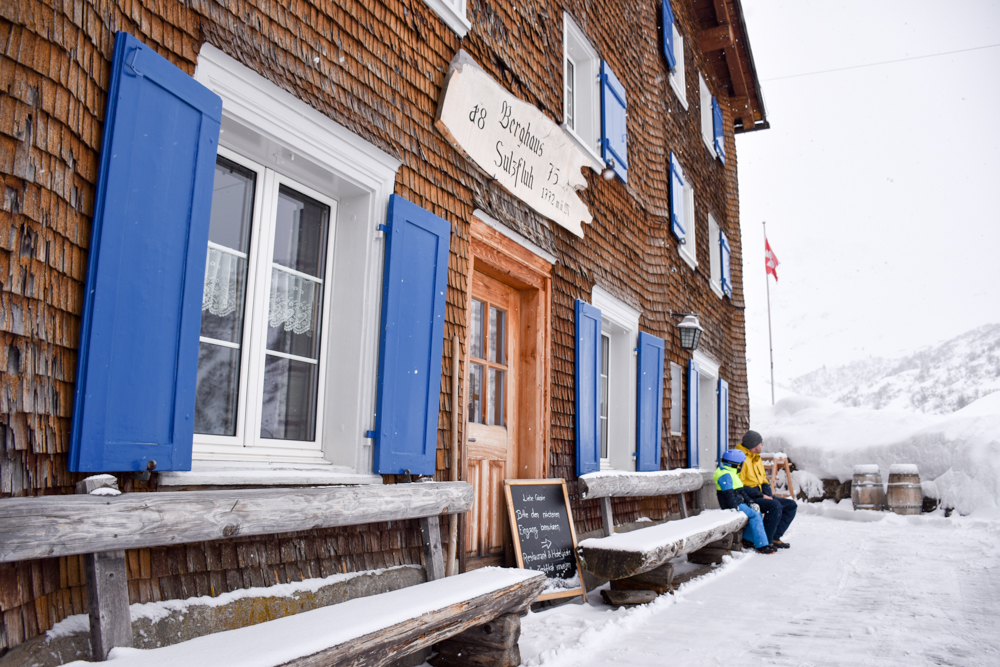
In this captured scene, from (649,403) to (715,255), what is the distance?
4813mm

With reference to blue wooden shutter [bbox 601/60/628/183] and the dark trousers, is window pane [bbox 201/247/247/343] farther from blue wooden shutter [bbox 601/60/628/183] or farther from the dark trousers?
the dark trousers

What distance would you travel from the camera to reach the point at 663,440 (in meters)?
7.75

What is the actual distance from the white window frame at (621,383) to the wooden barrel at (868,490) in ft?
19.2

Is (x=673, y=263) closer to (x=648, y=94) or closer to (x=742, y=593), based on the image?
(x=648, y=94)

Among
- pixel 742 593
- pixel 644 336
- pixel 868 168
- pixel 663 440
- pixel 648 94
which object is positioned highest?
pixel 868 168

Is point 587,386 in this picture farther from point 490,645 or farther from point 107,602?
point 107,602

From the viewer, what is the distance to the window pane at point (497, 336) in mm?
5094

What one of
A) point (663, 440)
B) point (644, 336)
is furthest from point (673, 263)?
point (663, 440)

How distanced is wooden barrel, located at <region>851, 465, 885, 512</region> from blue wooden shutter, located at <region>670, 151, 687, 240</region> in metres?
5.00

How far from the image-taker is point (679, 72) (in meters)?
9.42

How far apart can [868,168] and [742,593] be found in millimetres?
123926

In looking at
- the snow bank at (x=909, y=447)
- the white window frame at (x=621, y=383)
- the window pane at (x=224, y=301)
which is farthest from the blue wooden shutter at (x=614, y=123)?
the snow bank at (x=909, y=447)

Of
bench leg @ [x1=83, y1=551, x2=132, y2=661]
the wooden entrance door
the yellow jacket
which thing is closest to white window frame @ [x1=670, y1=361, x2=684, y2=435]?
the yellow jacket

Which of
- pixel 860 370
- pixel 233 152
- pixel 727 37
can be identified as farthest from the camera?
pixel 860 370
